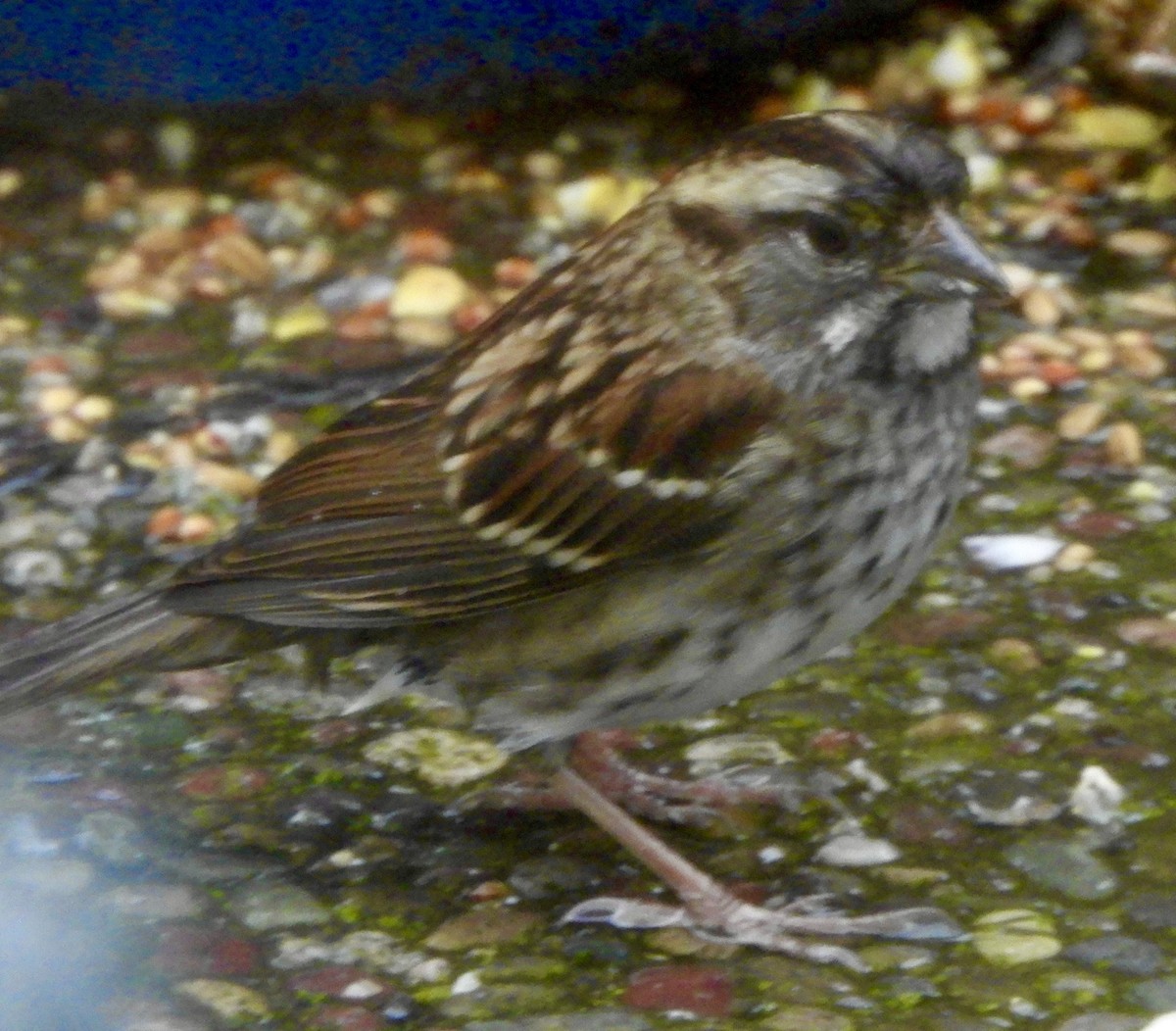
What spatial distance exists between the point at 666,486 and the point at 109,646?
0.85 meters

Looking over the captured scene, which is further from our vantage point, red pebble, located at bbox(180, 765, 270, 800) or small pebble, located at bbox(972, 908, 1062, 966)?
red pebble, located at bbox(180, 765, 270, 800)

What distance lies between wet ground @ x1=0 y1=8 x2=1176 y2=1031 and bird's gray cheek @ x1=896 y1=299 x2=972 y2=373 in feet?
2.32

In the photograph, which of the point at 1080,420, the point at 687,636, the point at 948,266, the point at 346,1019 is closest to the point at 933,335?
the point at 948,266

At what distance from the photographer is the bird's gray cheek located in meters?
2.88

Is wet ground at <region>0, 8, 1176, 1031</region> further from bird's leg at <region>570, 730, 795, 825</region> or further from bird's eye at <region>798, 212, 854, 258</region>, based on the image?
bird's eye at <region>798, 212, 854, 258</region>

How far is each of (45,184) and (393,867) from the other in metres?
2.37

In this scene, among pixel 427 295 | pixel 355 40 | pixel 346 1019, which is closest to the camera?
pixel 346 1019

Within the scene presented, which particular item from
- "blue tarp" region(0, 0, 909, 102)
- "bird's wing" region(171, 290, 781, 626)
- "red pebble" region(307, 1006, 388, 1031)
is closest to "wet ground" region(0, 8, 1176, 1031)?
"red pebble" region(307, 1006, 388, 1031)

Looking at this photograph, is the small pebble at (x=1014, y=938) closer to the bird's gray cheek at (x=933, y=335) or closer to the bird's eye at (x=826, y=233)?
the bird's gray cheek at (x=933, y=335)

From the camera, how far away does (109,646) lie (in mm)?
3098

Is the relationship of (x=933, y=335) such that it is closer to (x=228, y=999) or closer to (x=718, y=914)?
(x=718, y=914)

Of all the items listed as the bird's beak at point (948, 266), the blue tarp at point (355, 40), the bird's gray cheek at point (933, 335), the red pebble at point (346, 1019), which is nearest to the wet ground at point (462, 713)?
the red pebble at point (346, 1019)

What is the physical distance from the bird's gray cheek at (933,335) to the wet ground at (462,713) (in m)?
0.71

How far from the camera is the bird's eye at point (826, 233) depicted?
9.26 ft
